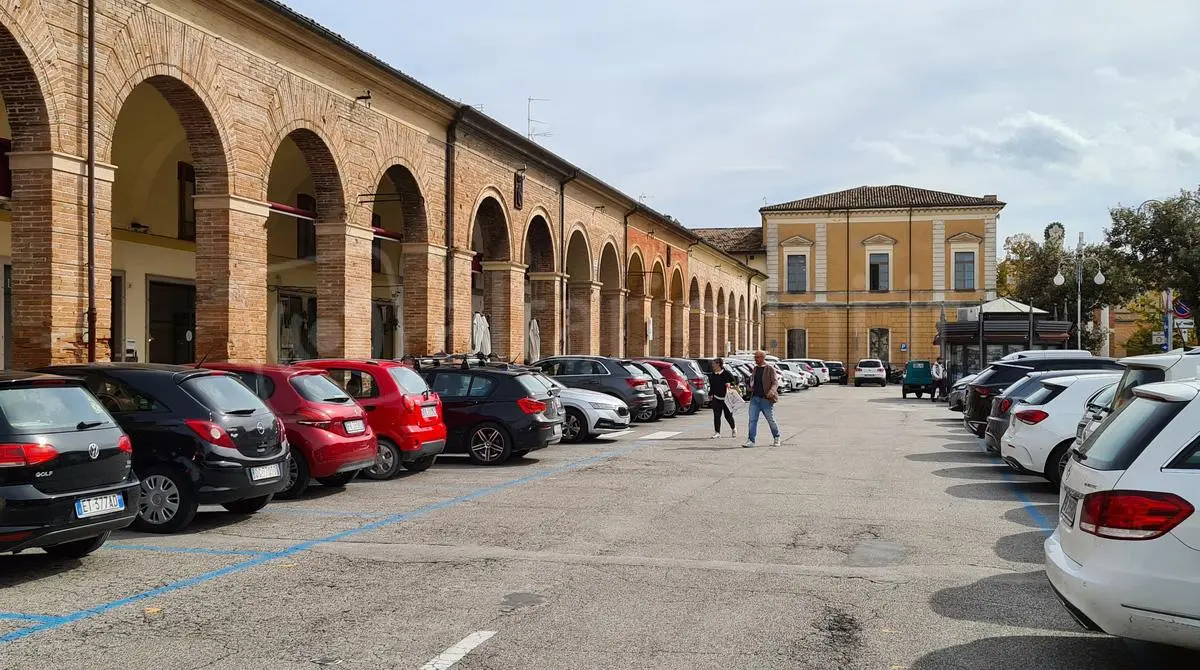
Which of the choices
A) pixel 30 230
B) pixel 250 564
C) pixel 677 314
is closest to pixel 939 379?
pixel 677 314

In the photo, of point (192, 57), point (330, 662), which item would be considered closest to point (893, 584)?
point (330, 662)

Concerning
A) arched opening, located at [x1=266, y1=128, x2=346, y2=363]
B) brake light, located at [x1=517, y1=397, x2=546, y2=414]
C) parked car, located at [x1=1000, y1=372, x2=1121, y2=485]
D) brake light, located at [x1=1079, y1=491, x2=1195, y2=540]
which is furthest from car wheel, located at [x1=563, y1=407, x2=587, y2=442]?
brake light, located at [x1=1079, y1=491, x2=1195, y2=540]

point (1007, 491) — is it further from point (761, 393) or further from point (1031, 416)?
point (761, 393)

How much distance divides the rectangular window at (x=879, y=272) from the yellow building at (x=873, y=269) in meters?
0.07

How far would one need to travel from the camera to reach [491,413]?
51.0 feet

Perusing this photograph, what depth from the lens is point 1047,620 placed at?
21.1 feet

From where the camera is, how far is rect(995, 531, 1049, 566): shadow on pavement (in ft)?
27.8

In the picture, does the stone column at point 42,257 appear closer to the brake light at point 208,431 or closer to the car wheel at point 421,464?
the car wheel at point 421,464

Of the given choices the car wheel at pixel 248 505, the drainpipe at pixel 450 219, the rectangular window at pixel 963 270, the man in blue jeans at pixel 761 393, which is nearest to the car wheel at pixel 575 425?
the man in blue jeans at pixel 761 393

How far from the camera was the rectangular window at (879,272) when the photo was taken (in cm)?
7244

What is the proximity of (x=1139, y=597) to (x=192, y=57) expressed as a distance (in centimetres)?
1568

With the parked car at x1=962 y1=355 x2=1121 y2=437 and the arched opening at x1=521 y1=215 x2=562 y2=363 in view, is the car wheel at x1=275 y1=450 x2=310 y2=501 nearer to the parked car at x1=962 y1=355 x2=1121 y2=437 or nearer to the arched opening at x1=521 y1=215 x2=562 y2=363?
the parked car at x1=962 y1=355 x2=1121 y2=437

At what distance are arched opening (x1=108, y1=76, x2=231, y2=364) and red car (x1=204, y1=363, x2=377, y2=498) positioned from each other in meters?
6.34

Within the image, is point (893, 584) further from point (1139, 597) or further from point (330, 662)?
point (330, 662)
